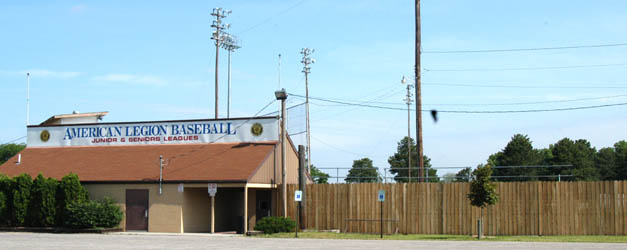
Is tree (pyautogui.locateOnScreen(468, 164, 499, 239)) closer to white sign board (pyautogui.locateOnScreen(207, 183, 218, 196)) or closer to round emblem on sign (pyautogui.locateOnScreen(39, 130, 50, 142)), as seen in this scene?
white sign board (pyautogui.locateOnScreen(207, 183, 218, 196))

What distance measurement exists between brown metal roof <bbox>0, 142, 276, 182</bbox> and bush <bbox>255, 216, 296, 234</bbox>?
1979mm

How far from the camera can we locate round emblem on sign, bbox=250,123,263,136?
33.4m

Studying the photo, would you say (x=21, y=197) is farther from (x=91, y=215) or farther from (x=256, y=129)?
(x=256, y=129)

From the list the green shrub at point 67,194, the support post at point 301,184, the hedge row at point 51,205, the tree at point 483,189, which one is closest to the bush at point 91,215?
the hedge row at point 51,205

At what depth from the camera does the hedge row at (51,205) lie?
30.4 m

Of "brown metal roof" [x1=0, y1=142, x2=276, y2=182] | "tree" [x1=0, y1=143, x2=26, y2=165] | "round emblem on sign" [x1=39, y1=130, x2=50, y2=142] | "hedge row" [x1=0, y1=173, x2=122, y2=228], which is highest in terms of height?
"tree" [x1=0, y1=143, x2=26, y2=165]

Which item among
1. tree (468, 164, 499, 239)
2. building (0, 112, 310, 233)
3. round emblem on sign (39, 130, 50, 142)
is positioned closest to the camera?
tree (468, 164, 499, 239)

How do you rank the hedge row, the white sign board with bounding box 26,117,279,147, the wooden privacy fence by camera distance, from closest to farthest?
1. the wooden privacy fence
2. the hedge row
3. the white sign board with bounding box 26,117,279,147

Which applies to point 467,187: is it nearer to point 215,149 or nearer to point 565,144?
point 215,149

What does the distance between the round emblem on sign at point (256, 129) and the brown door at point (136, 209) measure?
5680mm

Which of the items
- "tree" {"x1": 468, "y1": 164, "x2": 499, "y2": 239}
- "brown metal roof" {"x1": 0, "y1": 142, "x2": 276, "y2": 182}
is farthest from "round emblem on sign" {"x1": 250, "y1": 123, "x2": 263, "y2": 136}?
"tree" {"x1": 468, "y1": 164, "x2": 499, "y2": 239}

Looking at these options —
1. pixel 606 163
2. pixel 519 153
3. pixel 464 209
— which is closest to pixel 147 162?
pixel 464 209

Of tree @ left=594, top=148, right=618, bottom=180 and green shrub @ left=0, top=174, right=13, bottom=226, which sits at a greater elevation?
tree @ left=594, top=148, right=618, bottom=180

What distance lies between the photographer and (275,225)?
95.7 ft
